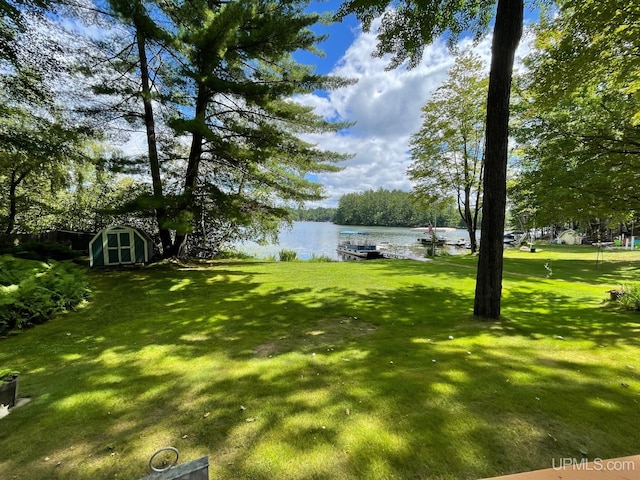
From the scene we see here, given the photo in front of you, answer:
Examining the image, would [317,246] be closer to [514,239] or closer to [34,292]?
[34,292]

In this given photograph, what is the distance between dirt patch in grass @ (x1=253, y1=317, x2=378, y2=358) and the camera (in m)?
3.71

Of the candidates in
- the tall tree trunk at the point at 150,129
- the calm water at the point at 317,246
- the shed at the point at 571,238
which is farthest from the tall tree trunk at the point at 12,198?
the shed at the point at 571,238

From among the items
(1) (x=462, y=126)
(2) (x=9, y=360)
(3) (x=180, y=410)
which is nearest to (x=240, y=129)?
(2) (x=9, y=360)

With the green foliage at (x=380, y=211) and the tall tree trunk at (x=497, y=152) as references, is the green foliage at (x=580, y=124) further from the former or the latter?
the green foliage at (x=380, y=211)

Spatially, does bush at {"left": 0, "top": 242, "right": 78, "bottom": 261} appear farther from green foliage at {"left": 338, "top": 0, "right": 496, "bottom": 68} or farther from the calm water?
green foliage at {"left": 338, "top": 0, "right": 496, "bottom": 68}

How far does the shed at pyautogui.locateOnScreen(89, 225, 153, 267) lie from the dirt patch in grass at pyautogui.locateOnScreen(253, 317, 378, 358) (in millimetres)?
7838

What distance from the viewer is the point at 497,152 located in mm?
4605

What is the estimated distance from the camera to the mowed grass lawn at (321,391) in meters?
1.87

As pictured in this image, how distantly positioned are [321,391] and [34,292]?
5608 mm

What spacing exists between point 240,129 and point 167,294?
5.50m

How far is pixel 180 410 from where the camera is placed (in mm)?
2391

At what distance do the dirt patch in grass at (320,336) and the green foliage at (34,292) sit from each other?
154 inches

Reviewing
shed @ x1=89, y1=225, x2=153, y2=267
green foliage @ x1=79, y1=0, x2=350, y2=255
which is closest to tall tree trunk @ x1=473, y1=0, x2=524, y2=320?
green foliage @ x1=79, y1=0, x2=350, y2=255

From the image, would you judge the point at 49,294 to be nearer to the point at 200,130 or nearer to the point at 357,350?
the point at 200,130
